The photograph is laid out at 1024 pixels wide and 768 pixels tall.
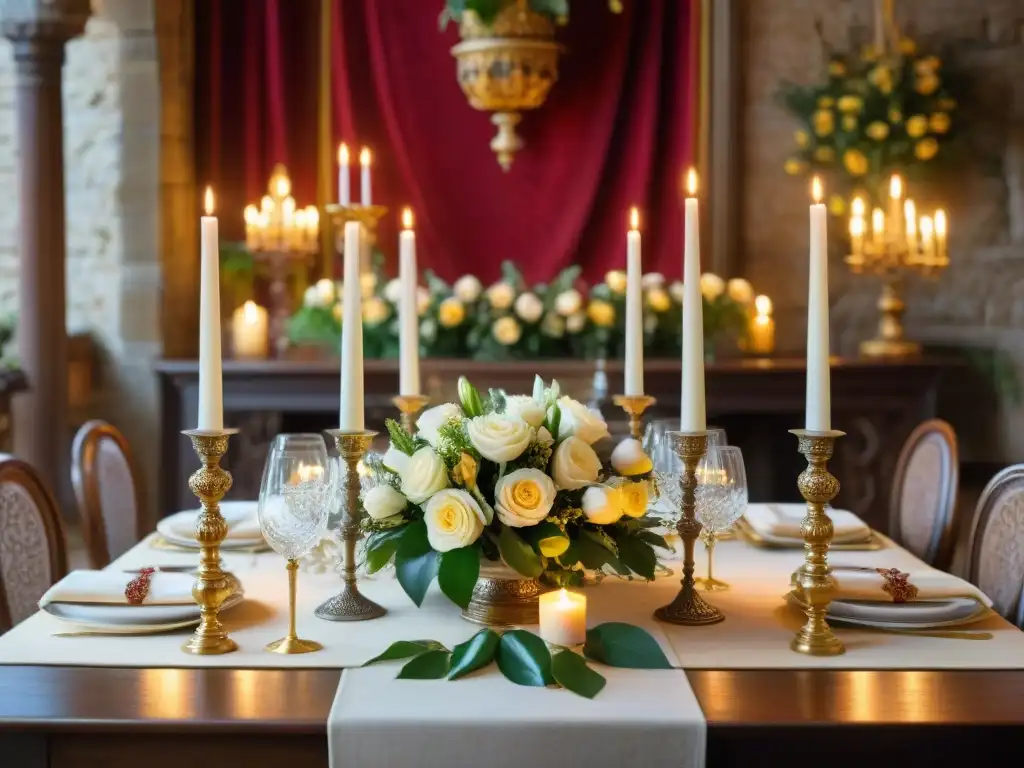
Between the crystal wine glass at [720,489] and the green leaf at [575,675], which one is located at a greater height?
the crystal wine glass at [720,489]

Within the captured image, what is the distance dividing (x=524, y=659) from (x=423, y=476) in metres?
0.28

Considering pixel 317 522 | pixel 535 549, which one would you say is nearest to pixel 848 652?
pixel 535 549

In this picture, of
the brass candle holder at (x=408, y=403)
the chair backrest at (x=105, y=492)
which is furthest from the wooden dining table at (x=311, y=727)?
the chair backrest at (x=105, y=492)

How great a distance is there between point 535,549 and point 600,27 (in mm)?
3444

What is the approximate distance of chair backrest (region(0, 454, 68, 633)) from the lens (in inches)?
82.0

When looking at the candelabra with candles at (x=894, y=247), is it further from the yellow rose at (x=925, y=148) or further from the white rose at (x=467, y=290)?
the white rose at (x=467, y=290)

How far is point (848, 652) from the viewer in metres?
1.62

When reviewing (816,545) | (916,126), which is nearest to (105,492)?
(816,545)

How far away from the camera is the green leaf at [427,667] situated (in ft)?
4.88

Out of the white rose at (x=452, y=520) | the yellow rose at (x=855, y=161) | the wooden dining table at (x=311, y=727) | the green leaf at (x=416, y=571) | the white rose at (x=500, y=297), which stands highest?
the yellow rose at (x=855, y=161)

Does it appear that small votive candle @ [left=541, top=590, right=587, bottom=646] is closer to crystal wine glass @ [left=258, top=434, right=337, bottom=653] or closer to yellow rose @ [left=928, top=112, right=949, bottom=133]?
crystal wine glass @ [left=258, top=434, right=337, bottom=653]

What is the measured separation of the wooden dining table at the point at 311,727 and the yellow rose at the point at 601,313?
272 centimetres

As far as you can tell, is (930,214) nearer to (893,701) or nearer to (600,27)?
(600,27)

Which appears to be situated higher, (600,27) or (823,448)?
(600,27)
